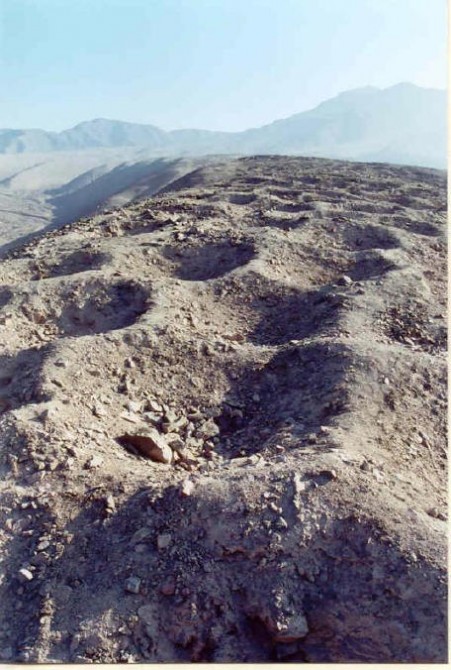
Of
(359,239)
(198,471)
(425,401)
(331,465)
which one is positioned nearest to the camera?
(331,465)

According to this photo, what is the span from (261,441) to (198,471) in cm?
45

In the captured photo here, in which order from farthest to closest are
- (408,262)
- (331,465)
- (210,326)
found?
(408,262), (210,326), (331,465)

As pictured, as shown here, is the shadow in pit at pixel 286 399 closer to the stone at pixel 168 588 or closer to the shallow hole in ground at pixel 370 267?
the stone at pixel 168 588

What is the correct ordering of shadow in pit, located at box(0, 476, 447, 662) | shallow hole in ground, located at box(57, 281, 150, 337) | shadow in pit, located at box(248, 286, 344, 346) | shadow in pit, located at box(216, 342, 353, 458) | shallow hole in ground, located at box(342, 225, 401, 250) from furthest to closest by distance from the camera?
shallow hole in ground, located at box(342, 225, 401, 250) < shallow hole in ground, located at box(57, 281, 150, 337) < shadow in pit, located at box(248, 286, 344, 346) < shadow in pit, located at box(216, 342, 353, 458) < shadow in pit, located at box(0, 476, 447, 662)

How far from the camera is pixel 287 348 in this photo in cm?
409

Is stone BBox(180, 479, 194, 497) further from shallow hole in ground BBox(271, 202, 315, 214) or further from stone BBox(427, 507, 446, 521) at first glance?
shallow hole in ground BBox(271, 202, 315, 214)

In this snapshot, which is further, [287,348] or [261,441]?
[287,348]

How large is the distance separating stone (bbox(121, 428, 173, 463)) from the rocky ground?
11 millimetres

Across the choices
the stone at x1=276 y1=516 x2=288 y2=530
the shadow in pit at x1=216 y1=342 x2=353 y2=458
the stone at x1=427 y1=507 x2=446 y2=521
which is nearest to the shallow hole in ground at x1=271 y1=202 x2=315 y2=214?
the shadow in pit at x1=216 y1=342 x2=353 y2=458

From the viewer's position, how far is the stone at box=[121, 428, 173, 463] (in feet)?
10.6

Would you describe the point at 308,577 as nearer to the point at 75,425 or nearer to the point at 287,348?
the point at 75,425

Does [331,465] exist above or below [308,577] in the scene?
above

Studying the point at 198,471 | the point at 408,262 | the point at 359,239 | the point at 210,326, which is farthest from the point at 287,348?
the point at 359,239

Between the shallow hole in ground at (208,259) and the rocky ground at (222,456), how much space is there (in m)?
0.02
